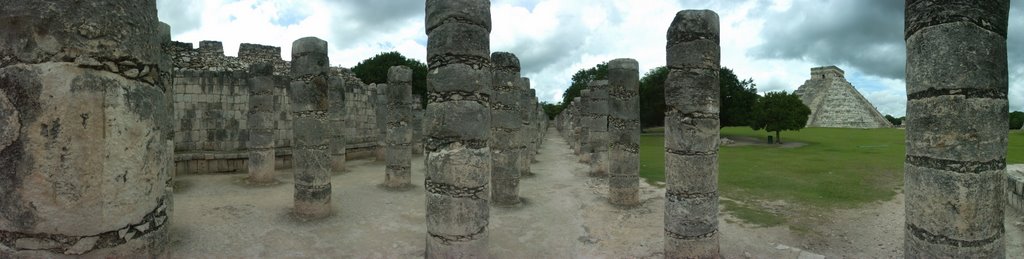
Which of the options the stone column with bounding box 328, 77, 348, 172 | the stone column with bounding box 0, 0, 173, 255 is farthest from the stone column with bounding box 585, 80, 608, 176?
the stone column with bounding box 0, 0, 173, 255

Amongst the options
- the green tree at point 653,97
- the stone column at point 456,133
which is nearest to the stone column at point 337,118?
the stone column at point 456,133

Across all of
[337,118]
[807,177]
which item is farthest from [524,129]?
[807,177]

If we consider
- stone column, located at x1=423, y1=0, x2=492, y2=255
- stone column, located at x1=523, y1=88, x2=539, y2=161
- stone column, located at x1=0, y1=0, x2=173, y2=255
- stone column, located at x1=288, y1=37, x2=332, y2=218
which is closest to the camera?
stone column, located at x1=0, y1=0, x2=173, y2=255

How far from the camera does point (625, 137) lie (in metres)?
12.1

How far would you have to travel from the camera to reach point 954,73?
15.5 ft

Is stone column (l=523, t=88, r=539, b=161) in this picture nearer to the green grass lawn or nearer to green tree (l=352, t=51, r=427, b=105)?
the green grass lawn

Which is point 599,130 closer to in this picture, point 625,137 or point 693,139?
point 625,137

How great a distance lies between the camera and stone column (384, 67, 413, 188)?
1379 centimetres

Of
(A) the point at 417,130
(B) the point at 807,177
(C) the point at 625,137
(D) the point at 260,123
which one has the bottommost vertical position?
(B) the point at 807,177

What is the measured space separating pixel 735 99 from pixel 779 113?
286 inches

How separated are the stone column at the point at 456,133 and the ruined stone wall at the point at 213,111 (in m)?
10.4

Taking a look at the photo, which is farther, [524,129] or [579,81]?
[579,81]

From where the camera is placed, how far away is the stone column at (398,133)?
13789mm

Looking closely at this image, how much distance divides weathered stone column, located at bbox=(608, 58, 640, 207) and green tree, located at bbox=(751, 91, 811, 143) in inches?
833
